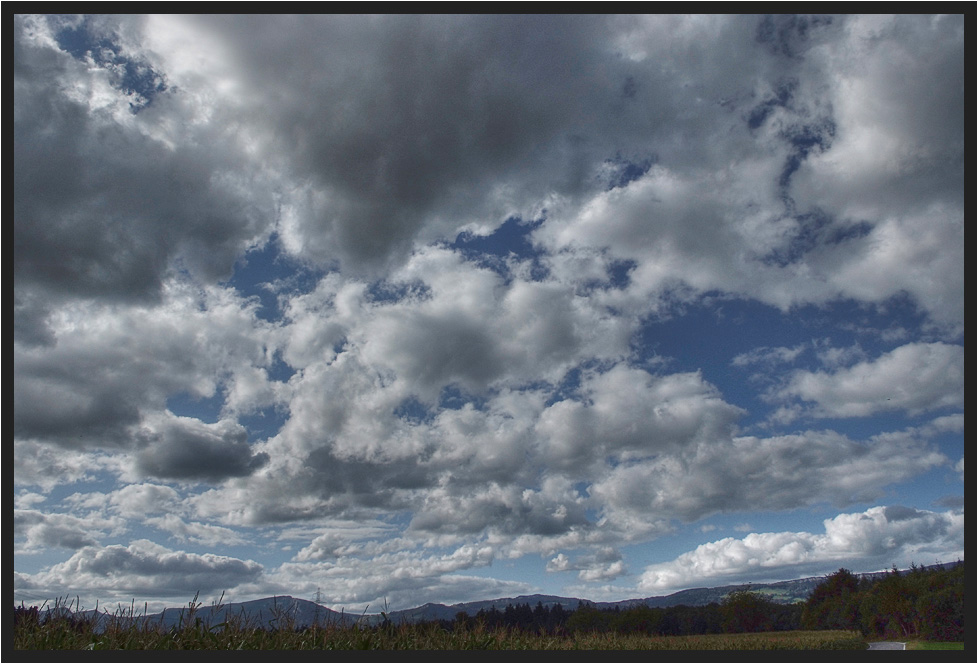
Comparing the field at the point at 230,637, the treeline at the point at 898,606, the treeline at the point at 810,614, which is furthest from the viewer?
the treeline at the point at 898,606

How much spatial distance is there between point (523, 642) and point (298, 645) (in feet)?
23.1

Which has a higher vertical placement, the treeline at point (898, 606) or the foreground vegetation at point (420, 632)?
the foreground vegetation at point (420, 632)

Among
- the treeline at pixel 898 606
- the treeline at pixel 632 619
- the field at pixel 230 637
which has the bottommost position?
the treeline at pixel 898 606

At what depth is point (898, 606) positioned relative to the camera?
78.8m

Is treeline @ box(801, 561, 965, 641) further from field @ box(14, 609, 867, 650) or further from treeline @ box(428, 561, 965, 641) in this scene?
field @ box(14, 609, 867, 650)

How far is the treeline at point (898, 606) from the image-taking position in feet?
226

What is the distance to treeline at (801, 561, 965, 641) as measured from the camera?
2712 inches

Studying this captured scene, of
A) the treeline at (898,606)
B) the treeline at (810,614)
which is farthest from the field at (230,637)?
the treeline at (898,606)


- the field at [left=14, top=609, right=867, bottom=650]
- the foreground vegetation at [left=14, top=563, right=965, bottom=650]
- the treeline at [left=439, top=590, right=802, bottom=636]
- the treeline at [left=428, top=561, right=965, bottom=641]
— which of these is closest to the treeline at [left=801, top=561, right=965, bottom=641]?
the treeline at [left=428, top=561, right=965, bottom=641]

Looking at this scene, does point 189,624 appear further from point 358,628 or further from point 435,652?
point 435,652

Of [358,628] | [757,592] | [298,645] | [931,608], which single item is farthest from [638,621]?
[931,608]

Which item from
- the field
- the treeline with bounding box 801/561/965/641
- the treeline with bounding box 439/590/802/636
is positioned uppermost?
the field

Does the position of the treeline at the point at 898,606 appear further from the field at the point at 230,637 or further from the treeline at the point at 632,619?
the field at the point at 230,637

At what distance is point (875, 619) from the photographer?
80.2 m
